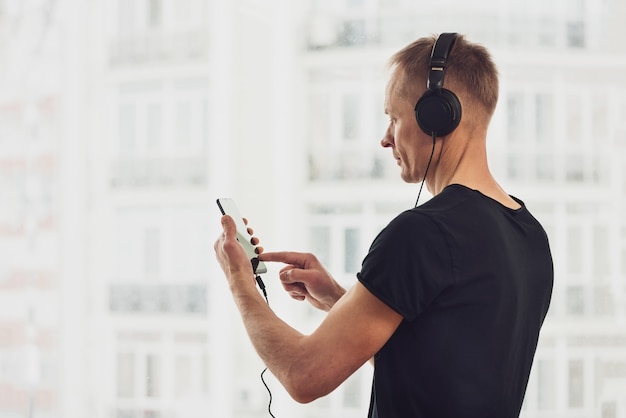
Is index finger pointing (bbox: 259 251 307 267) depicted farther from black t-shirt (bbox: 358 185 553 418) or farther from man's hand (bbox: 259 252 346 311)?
black t-shirt (bbox: 358 185 553 418)

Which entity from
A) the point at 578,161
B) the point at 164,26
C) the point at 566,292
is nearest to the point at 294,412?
the point at 566,292

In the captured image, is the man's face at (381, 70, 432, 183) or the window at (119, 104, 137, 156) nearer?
the man's face at (381, 70, 432, 183)

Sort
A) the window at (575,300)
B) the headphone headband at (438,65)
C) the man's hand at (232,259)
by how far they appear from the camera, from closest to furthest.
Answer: the headphone headband at (438,65) < the man's hand at (232,259) < the window at (575,300)

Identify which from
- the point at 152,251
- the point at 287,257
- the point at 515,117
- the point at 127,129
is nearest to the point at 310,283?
the point at 287,257

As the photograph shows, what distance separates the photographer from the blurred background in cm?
201

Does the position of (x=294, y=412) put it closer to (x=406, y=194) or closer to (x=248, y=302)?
(x=406, y=194)

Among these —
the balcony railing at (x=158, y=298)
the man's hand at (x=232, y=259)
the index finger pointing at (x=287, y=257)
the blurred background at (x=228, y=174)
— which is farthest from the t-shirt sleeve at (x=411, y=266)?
the balcony railing at (x=158, y=298)

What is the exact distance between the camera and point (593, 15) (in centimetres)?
202

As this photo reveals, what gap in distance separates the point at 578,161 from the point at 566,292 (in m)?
0.36

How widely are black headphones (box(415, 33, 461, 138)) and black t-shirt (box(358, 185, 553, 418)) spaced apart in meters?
0.09

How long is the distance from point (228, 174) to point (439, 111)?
4.20ft

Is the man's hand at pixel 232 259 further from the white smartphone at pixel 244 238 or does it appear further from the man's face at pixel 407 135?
the man's face at pixel 407 135

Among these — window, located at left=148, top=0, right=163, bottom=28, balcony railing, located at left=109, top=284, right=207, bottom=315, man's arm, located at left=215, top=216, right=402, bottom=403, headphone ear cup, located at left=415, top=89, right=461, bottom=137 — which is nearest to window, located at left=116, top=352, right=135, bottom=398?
balcony railing, located at left=109, top=284, right=207, bottom=315

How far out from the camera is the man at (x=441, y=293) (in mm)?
877
